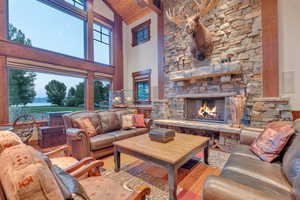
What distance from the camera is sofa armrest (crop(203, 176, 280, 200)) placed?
32.4 inches

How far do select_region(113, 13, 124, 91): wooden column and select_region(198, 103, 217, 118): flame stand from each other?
3.49 m

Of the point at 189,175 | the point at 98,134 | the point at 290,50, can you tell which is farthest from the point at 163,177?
the point at 290,50

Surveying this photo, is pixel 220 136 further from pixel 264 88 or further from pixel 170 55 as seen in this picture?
pixel 170 55

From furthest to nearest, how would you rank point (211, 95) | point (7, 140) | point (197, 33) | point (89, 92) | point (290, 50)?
point (89, 92)
point (211, 95)
point (197, 33)
point (290, 50)
point (7, 140)

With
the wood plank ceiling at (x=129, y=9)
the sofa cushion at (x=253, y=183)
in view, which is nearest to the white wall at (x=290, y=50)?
the sofa cushion at (x=253, y=183)

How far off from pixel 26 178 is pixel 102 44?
594 centimetres

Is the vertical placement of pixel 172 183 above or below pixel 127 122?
below

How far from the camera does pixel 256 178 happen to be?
1255 mm

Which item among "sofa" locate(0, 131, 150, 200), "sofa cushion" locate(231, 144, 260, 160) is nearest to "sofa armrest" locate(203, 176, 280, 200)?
"sofa" locate(0, 131, 150, 200)

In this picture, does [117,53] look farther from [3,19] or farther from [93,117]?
[93,117]

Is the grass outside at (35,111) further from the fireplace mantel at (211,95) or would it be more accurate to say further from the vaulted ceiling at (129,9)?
the vaulted ceiling at (129,9)

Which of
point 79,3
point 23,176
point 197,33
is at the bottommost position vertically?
point 23,176

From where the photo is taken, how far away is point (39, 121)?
3.92 metres

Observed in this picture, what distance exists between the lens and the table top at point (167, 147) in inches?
64.4
